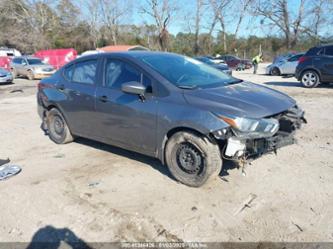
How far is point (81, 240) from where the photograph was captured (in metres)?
2.85

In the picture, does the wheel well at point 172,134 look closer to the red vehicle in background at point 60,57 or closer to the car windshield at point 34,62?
the car windshield at point 34,62

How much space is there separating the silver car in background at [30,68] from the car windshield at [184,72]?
1707 cm

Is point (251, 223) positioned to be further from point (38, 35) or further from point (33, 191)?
point (38, 35)

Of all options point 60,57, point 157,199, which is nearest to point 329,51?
point 157,199

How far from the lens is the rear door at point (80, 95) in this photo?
4.73 metres

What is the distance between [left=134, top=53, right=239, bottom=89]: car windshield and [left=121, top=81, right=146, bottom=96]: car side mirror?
32 centimetres

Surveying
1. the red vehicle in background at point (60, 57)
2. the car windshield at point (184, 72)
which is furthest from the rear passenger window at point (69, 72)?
the red vehicle in background at point (60, 57)

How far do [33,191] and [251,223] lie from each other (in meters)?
2.63

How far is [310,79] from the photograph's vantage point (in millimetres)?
11859

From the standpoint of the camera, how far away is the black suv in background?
36.5ft

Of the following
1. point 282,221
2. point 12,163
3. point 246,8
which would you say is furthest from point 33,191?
point 246,8

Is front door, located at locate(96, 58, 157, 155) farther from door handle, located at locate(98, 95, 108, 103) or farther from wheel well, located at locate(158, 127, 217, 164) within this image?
wheel well, located at locate(158, 127, 217, 164)

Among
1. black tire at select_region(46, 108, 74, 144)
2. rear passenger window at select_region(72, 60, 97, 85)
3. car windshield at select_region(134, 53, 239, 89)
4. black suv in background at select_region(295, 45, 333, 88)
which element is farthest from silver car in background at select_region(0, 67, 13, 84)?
car windshield at select_region(134, 53, 239, 89)

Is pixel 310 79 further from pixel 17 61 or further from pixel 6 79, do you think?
pixel 17 61
